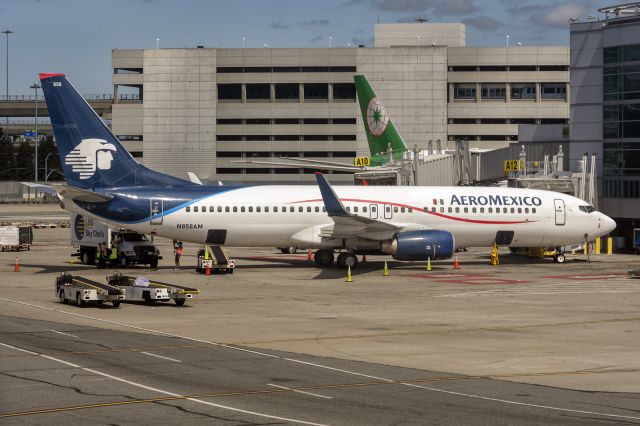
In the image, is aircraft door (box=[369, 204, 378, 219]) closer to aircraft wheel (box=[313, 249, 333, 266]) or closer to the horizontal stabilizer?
aircraft wheel (box=[313, 249, 333, 266])

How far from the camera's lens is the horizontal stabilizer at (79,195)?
171ft

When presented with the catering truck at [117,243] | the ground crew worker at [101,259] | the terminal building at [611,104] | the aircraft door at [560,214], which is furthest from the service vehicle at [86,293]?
the terminal building at [611,104]

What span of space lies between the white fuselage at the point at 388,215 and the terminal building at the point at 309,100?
93.7 meters

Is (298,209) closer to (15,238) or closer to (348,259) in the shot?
(348,259)

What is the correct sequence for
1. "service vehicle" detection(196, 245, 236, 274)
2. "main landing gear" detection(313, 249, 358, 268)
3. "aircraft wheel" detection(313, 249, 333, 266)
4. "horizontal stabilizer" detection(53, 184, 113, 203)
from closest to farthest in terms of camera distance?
"horizontal stabilizer" detection(53, 184, 113, 203) → "service vehicle" detection(196, 245, 236, 274) → "main landing gear" detection(313, 249, 358, 268) → "aircraft wheel" detection(313, 249, 333, 266)

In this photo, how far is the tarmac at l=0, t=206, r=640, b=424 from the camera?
20859mm

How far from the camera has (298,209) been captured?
185ft

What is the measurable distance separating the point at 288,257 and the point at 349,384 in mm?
43147

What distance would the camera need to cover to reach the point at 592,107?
237ft

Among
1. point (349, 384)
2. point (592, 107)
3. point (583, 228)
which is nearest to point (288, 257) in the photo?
point (583, 228)

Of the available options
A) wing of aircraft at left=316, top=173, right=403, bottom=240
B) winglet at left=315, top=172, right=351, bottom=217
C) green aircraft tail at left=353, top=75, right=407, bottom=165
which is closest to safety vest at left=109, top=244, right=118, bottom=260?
wing of aircraft at left=316, top=173, right=403, bottom=240

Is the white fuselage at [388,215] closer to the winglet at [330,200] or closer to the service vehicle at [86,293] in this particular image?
the winglet at [330,200]

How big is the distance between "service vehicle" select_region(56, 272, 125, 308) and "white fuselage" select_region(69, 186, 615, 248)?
14644mm

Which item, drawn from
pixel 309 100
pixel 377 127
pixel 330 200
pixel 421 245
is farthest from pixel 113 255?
pixel 309 100
